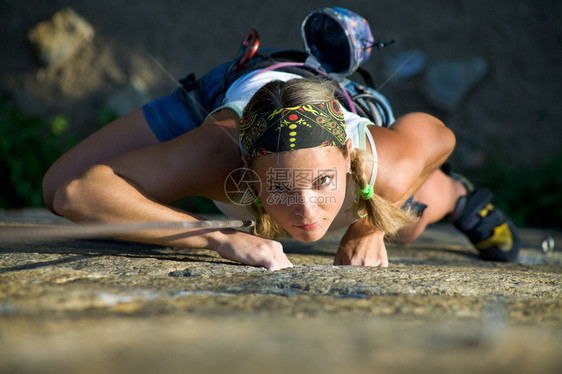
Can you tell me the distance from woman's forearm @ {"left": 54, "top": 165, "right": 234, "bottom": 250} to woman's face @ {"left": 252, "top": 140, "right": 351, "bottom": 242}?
21 cm

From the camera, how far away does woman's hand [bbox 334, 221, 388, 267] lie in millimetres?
1919

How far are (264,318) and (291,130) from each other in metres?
0.79

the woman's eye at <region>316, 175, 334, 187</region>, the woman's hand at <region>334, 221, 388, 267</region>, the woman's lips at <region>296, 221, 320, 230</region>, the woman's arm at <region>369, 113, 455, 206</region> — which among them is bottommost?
the woman's hand at <region>334, 221, 388, 267</region>

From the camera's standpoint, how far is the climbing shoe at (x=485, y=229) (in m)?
2.65

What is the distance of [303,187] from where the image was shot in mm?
1625

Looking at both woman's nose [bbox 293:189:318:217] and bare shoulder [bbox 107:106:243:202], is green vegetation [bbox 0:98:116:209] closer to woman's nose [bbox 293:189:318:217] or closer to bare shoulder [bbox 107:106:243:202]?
bare shoulder [bbox 107:106:243:202]

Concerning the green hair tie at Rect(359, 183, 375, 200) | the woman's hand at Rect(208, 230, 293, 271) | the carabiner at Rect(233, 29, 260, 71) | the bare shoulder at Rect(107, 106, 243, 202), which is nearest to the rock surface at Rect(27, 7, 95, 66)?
the carabiner at Rect(233, 29, 260, 71)

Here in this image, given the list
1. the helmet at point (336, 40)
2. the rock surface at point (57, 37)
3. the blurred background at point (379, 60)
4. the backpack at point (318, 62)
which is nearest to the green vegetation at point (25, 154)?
the blurred background at point (379, 60)

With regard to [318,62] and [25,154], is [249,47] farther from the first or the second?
[25,154]

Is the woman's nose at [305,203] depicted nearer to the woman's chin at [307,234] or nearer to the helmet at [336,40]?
the woman's chin at [307,234]

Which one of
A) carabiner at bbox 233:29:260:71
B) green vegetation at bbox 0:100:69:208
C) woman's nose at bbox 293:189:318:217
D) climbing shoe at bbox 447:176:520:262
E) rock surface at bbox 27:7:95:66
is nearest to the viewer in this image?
woman's nose at bbox 293:189:318:217

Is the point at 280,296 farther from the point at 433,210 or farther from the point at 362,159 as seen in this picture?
the point at 433,210

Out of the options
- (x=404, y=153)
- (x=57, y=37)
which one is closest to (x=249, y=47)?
(x=404, y=153)

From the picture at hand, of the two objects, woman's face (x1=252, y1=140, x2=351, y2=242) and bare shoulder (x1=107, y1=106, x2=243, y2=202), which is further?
bare shoulder (x1=107, y1=106, x2=243, y2=202)
